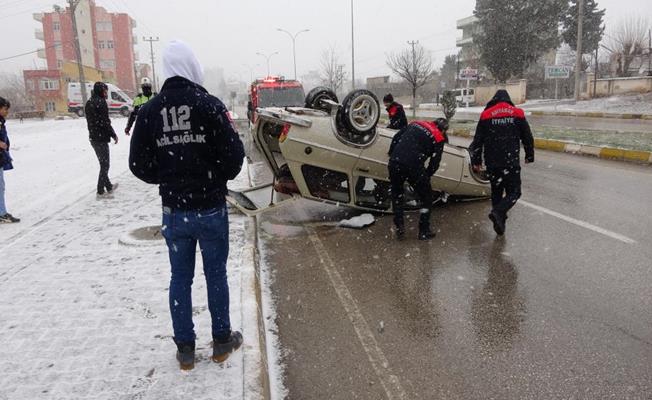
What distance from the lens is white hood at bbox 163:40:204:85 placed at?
274 cm

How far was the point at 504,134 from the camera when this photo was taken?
5738mm

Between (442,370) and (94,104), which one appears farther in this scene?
(94,104)

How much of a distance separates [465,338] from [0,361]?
121 inches

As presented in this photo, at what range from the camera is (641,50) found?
40.0 metres

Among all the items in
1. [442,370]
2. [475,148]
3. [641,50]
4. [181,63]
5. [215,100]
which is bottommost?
[442,370]

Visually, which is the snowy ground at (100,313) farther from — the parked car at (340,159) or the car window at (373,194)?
the car window at (373,194)

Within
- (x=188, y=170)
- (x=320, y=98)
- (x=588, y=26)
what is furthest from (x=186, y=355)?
(x=588, y=26)

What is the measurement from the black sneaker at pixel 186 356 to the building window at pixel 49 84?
5634cm

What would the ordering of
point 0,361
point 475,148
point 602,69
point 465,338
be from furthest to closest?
point 602,69
point 475,148
point 465,338
point 0,361

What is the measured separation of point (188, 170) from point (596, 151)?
38.9 feet

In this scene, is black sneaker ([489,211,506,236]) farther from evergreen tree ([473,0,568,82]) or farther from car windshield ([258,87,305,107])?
evergreen tree ([473,0,568,82])

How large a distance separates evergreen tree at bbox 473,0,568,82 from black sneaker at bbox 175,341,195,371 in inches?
1812

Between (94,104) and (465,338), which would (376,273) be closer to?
(465,338)

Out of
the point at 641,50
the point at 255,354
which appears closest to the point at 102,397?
the point at 255,354
